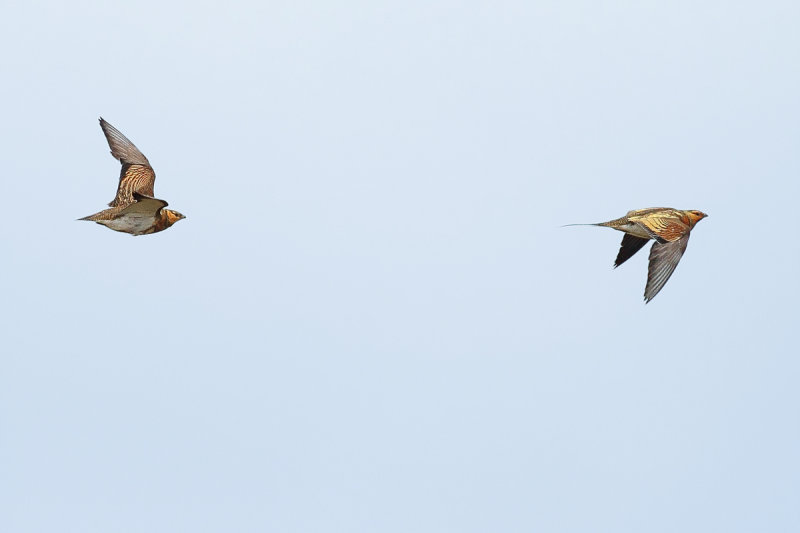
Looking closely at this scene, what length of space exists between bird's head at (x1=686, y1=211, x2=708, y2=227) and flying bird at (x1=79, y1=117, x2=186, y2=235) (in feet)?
41.4

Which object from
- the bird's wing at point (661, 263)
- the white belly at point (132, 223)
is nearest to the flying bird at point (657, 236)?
the bird's wing at point (661, 263)

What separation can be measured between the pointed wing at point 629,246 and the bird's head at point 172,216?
11.1 m

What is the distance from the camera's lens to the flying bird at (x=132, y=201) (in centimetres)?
2767

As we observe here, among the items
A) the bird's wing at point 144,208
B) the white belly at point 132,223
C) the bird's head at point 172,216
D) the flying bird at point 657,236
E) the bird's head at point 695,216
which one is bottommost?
the white belly at point 132,223

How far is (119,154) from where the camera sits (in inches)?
1226

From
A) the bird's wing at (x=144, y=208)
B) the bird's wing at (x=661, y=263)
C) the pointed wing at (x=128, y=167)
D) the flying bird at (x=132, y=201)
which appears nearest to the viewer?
the bird's wing at (x=661, y=263)

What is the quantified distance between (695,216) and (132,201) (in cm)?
1397

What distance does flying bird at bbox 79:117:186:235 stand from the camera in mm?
27672

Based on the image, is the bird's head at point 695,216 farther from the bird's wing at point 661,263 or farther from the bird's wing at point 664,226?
the bird's wing at point 661,263

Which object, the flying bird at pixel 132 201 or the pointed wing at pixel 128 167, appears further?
the pointed wing at pixel 128 167

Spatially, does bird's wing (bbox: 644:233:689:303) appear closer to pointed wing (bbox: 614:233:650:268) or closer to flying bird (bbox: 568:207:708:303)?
flying bird (bbox: 568:207:708:303)

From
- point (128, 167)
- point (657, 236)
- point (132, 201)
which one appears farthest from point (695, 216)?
point (128, 167)

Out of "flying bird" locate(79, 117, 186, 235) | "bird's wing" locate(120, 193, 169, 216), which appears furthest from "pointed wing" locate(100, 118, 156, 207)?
"bird's wing" locate(120, 193, 169, 216)

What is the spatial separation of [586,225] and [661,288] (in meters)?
3.36
